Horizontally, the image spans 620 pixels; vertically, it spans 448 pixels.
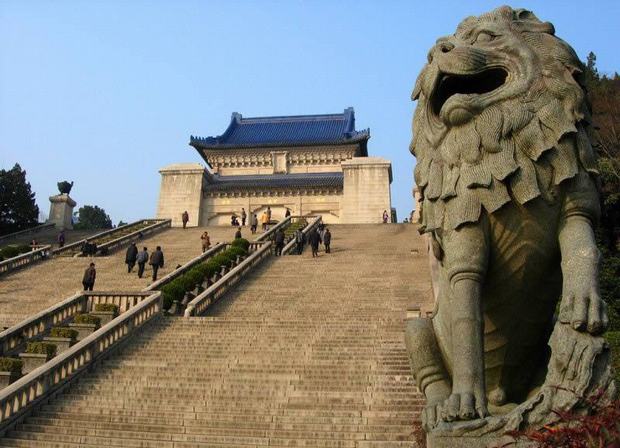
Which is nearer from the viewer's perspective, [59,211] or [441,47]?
[441,47]

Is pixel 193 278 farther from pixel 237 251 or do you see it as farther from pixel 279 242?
pixel 279 242

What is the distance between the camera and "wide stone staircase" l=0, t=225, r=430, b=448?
833 centimetres

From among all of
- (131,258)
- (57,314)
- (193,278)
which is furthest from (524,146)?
(131,258)

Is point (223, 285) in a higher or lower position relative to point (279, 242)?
lower

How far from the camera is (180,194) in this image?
140 ft

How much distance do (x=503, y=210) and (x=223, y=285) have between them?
526 inches

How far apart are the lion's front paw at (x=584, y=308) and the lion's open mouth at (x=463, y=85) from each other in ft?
4.79

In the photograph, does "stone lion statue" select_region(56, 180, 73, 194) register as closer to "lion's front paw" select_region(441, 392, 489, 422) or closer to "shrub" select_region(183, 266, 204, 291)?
"shrub" select_region(183, 266, 204, 291)

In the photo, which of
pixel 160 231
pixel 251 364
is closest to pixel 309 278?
pixel 251 364

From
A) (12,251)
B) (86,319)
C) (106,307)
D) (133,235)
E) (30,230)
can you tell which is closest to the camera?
(86,319)

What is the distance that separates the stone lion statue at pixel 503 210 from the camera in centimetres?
391

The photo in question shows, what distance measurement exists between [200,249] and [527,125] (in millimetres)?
22526

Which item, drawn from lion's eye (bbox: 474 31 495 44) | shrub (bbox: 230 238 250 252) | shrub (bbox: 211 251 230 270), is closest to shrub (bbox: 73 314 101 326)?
shrub (bbox: 211 251 230 270)

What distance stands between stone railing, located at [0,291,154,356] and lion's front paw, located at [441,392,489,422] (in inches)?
399
